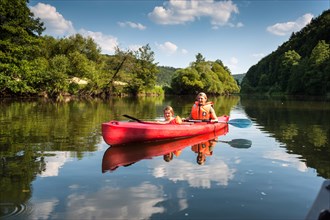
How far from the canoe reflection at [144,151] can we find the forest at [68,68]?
21916 millimetres

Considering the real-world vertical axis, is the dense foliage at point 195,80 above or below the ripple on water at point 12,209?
above

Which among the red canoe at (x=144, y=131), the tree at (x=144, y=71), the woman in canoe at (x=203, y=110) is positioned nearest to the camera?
the red canoe at (x=144, y=131)

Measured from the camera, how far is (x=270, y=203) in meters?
4.95

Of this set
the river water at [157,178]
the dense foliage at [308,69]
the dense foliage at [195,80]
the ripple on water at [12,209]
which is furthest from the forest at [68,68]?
the ripple on water at [12,209]

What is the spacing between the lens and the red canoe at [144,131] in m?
8.95

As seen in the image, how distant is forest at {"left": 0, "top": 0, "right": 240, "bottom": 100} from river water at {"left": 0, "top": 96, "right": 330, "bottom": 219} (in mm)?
20489

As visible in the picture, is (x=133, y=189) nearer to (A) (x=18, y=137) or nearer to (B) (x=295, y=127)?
(A) (x=18, y=137)

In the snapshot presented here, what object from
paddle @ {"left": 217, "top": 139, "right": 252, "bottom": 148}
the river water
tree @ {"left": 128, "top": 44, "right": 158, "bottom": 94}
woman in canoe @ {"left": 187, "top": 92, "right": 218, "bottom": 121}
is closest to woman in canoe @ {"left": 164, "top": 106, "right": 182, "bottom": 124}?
the river water

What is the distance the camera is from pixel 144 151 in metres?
8.77

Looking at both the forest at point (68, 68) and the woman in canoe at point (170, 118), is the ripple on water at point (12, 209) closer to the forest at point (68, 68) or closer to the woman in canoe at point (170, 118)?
the woman in canoe at point (170, 118)

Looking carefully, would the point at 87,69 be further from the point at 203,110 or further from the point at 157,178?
the point at 157,178

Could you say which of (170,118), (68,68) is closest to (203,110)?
(170,118)

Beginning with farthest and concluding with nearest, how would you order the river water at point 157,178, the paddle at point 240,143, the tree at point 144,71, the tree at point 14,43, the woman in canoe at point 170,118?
1. the tree at point 144,71
2. the tree at point 14,43
3. the woman in canoe at point 170,118
4. the paddle at point 240,143
5. the river water at point 157,178

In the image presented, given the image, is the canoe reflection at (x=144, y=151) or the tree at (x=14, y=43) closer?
the canoe reflection at (x=144, y=151)
